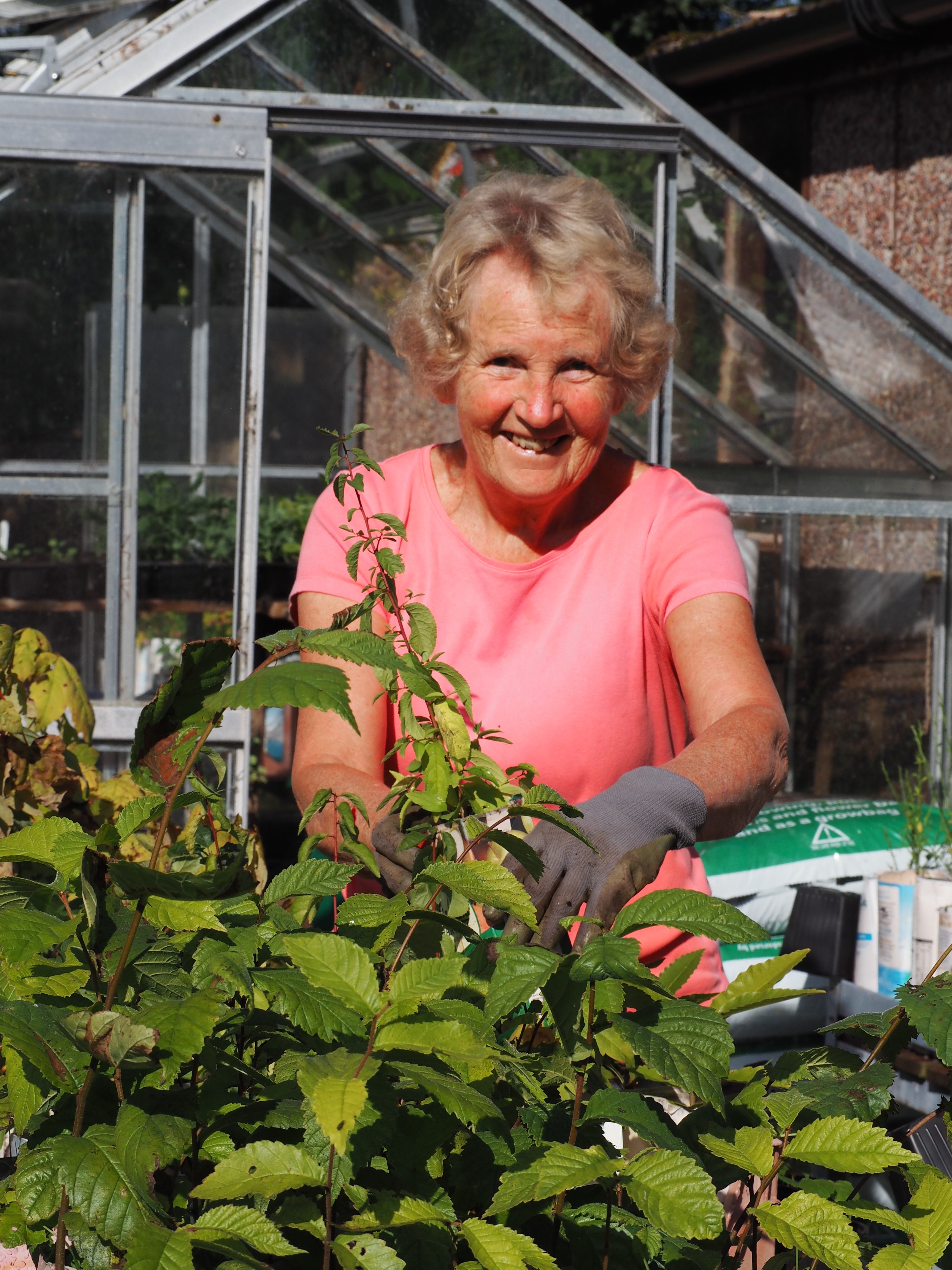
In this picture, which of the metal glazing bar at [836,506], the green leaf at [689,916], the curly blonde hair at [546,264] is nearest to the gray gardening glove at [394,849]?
the green leaf at [689,916]

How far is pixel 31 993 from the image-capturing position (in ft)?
1.89

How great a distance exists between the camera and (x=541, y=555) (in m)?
1.79

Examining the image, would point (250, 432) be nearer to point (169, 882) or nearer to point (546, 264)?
point (546, 264)

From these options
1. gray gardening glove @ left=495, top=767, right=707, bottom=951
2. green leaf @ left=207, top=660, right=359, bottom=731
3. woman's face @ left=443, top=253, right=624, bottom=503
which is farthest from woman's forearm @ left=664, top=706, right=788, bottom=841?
green leaf @ left=207, top=660, right=359, bottom=731

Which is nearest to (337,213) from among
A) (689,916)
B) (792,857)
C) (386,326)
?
(386,326)

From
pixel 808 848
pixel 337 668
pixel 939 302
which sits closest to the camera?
pixel 337 668

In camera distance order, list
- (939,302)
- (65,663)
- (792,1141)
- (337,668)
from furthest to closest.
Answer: (939,302) → (65,663) → (792,1141) → (337,668)

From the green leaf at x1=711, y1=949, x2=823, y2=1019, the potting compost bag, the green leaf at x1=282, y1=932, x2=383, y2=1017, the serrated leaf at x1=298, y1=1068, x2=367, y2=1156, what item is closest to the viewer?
the serrated leaf at x1=298, y1=1068, x2=367, y2=1156

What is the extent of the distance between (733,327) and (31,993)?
361cm

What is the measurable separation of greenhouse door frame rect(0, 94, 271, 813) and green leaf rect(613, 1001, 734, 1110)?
263 centimetres

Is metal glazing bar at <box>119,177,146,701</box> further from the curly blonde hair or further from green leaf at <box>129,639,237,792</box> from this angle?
green leaf at <box>129,639,237,792</box>

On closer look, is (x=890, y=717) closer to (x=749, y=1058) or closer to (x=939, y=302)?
(x=749, y=1058)

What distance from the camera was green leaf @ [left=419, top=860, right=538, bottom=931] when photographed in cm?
62

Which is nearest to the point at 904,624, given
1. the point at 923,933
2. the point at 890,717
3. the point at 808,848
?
the point at 890,717
